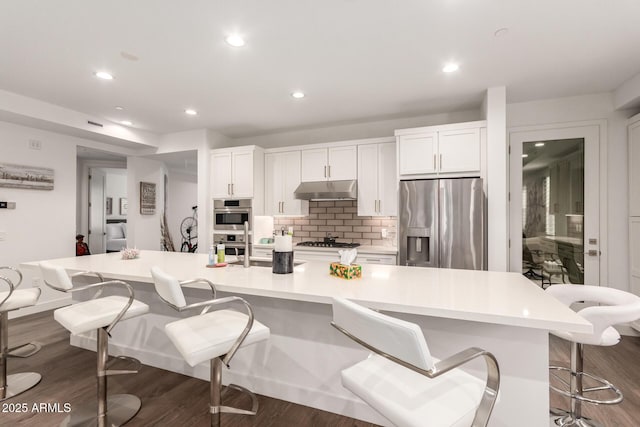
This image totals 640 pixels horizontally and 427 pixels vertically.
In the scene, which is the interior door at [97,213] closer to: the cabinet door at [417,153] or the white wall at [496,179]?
the cabinet door at [417,153]

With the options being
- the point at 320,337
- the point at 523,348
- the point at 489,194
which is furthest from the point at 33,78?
the point at 489,194

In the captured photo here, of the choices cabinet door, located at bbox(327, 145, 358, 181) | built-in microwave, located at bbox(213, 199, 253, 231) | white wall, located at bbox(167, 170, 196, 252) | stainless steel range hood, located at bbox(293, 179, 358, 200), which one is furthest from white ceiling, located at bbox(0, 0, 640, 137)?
white wall, located at bbox(167, 170, 196, 252)

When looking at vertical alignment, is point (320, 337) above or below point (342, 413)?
above

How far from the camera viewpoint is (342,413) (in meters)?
1.97

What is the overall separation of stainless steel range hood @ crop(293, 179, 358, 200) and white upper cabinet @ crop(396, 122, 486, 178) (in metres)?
0.70

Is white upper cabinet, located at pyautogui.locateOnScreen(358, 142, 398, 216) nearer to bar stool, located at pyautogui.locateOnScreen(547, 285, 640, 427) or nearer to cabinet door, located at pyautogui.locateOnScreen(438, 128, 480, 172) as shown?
cabinet door, located at pyautogui.locateOnScreen(438, 128, 480, 172)

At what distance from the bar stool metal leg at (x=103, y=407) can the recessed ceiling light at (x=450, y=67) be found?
10.9ft

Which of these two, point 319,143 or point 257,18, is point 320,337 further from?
point 319,143

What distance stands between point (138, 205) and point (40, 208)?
1.54 meters

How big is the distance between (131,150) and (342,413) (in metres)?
5.39

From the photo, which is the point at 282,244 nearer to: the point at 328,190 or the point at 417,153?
the point at 328,190

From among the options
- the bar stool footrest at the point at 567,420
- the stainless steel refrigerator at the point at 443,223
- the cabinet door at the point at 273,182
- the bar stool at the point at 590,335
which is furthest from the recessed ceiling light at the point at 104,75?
the bar stool footrest at the point at 567,420

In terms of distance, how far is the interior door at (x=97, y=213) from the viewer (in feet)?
22.7

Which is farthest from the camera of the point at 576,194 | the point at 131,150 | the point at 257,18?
the point at 131,150
